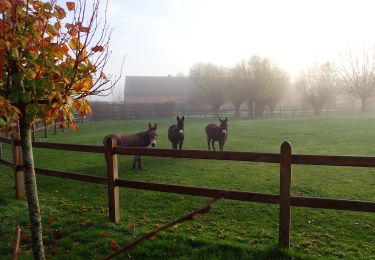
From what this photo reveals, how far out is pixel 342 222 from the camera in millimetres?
5883

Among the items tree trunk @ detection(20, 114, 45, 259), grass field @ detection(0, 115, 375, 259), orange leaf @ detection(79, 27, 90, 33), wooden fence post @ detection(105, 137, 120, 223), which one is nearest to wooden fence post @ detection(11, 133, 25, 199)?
grass field @ detection(0, 115, 375, 259)

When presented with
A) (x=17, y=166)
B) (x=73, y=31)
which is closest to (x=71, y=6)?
(x=73, y=31)

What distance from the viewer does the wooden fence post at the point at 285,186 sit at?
455 cm

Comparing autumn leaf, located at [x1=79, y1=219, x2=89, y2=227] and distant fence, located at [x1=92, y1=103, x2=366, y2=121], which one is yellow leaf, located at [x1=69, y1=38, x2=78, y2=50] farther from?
distant fence, located at [x1=92, y1=103, x2=366, y2=121]

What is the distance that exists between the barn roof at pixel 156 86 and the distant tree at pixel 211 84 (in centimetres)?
2405

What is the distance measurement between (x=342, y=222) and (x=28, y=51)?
5473 mm

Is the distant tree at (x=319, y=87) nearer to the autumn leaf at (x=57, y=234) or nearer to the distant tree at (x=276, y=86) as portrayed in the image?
the distant tree at (x=276, y=86)

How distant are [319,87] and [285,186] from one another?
52.8m

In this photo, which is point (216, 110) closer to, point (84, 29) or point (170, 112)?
point (170, 112)

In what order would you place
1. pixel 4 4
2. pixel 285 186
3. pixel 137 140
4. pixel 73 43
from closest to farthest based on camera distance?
pixel 4 4 < pixel 73 43 < pixel 285 186 < pixel 137 140

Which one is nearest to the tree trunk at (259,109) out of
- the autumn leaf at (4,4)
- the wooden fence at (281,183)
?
the wooden fence at (281,183)

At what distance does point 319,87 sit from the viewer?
5319 cm

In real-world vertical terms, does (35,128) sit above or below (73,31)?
below

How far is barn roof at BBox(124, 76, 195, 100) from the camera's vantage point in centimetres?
8344
